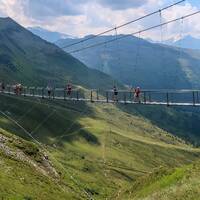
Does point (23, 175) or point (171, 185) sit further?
point (23, 175)

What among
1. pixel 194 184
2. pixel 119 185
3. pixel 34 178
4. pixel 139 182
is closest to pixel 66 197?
pixel 34 178

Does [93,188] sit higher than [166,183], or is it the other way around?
[166,183]

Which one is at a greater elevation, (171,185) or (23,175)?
(171,185)

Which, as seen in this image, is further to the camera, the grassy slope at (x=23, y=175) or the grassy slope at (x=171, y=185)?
the grassy slope at (x=23, y=175)

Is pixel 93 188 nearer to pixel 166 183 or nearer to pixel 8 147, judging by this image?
pixel 8 147

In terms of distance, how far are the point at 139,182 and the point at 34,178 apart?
59.5 feet

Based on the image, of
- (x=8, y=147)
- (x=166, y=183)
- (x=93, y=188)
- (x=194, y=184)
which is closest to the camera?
(x=194, y=184)

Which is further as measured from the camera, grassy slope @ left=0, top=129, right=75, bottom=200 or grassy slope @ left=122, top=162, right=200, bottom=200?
grassy slope @ left=0, top=129, right=75, bottom=200

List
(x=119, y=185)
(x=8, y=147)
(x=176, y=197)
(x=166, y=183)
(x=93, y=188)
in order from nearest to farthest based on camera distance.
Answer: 1. (x=176, y=197)
2. (x=166, y=183)
3. (x=8, y=147)
4. (x=93, y=188)
5. (x=119, y=185)

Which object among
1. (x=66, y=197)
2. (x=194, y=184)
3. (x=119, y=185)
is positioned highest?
(x=194, y=184)

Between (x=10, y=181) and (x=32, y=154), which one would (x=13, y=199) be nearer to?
(x=10, y=181)

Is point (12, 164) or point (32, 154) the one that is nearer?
point (12, 164)

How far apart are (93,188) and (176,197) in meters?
134

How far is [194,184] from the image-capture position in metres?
44.9
